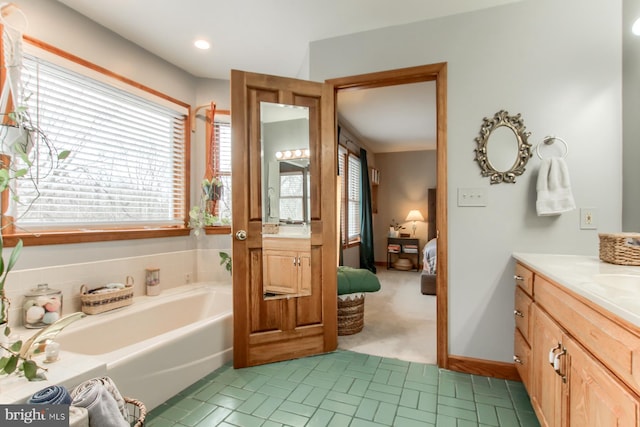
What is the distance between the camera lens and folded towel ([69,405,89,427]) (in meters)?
1.00

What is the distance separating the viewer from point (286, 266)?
245cm

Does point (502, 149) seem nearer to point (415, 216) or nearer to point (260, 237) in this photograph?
point (260, 237)

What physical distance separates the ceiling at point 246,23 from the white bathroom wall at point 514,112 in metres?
0.19

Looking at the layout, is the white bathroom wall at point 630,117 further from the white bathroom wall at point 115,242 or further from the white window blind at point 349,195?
the white window blind at point 349,195

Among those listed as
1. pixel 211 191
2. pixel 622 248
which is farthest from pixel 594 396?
pixel 211 191

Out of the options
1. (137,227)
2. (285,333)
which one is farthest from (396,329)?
(137,227)

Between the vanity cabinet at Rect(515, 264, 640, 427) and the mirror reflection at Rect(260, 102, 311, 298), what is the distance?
1.51 m

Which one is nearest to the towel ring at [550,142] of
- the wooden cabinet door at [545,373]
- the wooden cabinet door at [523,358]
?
the wooden cabinet door at [545,373]

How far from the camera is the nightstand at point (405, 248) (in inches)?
260

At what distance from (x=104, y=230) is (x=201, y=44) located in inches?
69.5

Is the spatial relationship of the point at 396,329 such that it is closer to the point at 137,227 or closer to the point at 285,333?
the point at 285,333

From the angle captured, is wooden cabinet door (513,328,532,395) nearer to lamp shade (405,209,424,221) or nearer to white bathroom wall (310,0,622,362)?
white bathroom wall (310,0,622,362)

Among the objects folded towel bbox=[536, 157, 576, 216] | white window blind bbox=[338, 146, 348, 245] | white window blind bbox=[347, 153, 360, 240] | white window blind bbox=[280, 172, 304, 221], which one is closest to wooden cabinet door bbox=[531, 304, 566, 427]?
folded towel bbox=[536, 157, 576, 216]

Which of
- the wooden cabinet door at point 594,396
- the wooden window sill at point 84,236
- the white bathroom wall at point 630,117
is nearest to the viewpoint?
the wooden cabinet door at point 594,396
